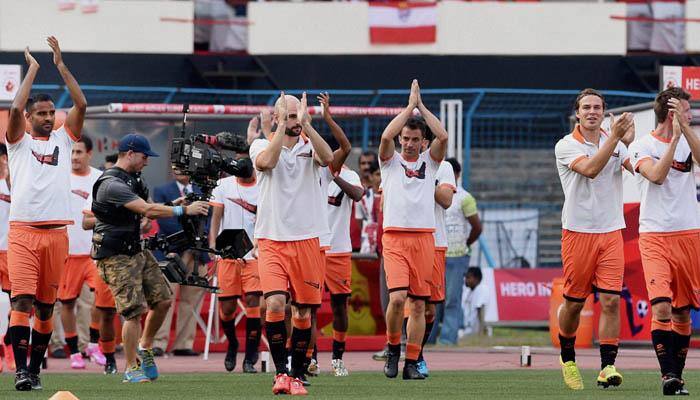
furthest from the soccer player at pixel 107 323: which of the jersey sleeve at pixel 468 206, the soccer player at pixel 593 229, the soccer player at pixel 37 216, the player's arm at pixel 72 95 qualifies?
the jersey sleeve at pixel 468 206

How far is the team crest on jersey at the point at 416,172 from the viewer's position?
48.5 feet

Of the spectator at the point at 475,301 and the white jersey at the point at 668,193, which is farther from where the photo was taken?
the spectator at the point at 475,301

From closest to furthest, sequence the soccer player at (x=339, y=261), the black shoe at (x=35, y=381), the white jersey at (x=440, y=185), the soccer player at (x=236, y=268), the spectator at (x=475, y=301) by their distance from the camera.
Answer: the black shoe at (x=35, y=381), the white jersey at (x=440, y=185), the soccer player at (x=339, y=261), the soccer player at (x=236, y=268), the spectator at (x=475, y=301)

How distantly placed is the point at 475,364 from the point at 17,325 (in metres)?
5.94

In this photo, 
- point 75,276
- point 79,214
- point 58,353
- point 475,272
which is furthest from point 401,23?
point 75,276

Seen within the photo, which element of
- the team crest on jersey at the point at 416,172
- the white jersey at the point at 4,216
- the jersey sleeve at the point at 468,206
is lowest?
the white jersey at the point at 4,216

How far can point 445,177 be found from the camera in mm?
15586

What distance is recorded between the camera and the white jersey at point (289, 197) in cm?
1301

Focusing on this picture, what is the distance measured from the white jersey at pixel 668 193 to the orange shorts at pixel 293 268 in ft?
8.80

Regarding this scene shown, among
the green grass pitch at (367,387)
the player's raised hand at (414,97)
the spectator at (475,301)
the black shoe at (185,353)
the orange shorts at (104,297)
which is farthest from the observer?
the spectator at (475,301)

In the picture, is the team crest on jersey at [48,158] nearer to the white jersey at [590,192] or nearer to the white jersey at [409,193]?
the white jersey at [409,193]

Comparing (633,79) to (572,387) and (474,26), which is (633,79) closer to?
(474,26)

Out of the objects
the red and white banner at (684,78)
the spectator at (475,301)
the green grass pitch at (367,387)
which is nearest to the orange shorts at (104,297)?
the green grass pitch at (367,387)

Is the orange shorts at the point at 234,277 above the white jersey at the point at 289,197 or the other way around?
the other way around
